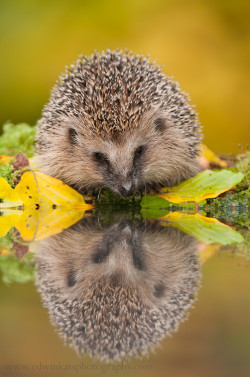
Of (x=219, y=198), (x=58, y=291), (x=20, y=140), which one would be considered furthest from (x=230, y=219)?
(x=20, y=140)

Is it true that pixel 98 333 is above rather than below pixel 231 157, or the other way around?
below

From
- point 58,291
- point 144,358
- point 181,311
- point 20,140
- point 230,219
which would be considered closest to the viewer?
point 144,358

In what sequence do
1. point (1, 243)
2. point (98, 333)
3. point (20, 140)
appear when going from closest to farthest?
1. point (98, 333)
2. point (1, 243)
3. point (20, 140)

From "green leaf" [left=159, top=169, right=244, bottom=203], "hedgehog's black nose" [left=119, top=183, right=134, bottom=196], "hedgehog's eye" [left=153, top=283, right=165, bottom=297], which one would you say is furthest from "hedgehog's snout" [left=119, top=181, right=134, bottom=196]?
"hedgehog's eye" [left=153, top=283, right=165, bottom=297]

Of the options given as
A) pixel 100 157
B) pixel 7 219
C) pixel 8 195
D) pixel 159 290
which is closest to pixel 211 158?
pixel 100 157

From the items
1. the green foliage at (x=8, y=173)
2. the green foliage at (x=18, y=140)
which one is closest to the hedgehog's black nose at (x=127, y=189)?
the green foliage at (x=8, y=173)

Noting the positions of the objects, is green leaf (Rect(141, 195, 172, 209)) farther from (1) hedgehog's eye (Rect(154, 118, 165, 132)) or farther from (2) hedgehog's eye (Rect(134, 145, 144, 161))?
(1) hedgehog's eye (Rect(154, 118, 165, 132))

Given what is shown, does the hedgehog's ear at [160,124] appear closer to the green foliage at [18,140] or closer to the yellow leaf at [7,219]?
the yellow leaf at [7,219]

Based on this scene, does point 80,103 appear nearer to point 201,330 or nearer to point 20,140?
point 20,140
